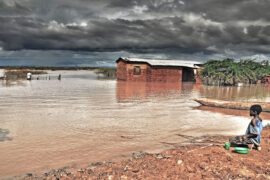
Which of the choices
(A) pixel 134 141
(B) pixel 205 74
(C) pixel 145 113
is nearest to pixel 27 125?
(A) pixel 134 141

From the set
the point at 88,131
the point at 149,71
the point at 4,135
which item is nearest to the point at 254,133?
the point at 88,131

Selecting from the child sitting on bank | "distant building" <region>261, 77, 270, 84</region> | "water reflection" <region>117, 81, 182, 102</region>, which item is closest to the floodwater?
the child sitting on bank

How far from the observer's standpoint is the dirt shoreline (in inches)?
129

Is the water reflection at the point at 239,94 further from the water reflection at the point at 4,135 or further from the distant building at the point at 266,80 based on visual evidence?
the water reflection at the point at 4,135

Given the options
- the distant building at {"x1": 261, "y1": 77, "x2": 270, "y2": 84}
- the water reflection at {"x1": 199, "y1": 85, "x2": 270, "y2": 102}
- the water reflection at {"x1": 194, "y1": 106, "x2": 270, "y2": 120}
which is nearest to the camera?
the water reflection at {"x1": 194, "y1": 106, "x2": 270, "y2": 120}

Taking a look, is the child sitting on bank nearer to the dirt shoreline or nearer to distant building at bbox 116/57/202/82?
the dirt shoreline

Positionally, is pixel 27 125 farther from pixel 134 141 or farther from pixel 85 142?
pixel 134 141

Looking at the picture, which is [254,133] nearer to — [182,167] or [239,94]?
[182,167]

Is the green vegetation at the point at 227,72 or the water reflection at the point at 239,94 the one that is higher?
the green vegetation at the point at 227,72

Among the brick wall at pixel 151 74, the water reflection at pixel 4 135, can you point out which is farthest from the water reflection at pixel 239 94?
the water reflection at pixel 4 135

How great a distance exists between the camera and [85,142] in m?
5.24

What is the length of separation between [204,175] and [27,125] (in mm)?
5807

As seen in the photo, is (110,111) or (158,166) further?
(110,111)

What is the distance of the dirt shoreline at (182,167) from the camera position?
3271 mm
